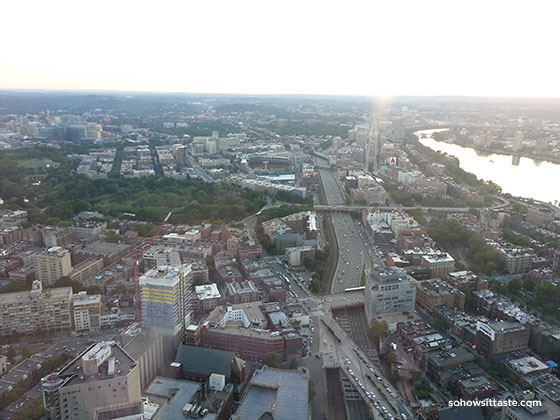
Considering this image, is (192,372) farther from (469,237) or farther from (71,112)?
(71,112)

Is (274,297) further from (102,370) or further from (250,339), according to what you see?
(102,370)

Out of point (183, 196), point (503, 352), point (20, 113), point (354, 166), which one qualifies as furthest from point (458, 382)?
point (20, 113)

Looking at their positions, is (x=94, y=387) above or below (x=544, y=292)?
above

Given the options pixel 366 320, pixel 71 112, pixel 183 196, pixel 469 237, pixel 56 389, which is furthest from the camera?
pixel 71 112

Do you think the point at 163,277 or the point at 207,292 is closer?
the point at 163,277

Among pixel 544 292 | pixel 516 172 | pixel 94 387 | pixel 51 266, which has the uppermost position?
pixel 94 387

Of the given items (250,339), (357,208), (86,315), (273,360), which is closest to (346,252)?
(357,208)
